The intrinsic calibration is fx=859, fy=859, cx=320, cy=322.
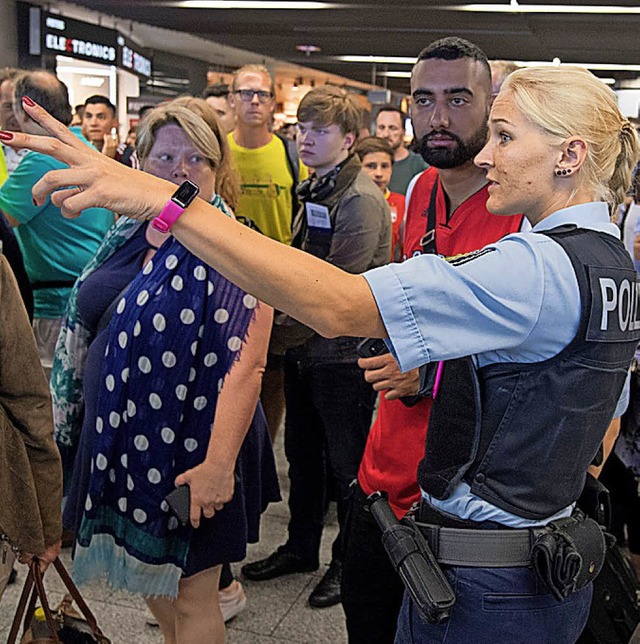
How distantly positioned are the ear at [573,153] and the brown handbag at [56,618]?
1.25 meters

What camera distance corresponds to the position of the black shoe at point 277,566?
10.2 ft

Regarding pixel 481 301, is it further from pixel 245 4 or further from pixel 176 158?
pixel 245 4

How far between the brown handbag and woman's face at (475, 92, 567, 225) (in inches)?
45.8

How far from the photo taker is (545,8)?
9.47m

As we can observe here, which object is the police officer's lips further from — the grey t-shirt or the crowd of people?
the grey t-shirt

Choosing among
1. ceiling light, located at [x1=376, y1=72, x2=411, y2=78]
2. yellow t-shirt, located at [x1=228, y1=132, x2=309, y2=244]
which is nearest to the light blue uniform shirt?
yellow t-shirt, located at [x1=228, y1=132, x2=309, y2=244]

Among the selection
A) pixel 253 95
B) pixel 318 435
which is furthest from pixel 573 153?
pixel 253 95

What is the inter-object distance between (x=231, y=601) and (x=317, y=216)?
138cm

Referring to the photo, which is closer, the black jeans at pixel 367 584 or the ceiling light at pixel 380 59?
the black jeans at pixel 367 584

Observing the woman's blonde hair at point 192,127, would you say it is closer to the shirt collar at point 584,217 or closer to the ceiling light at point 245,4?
the shirt collar at point 584,217

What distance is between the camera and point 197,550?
2.02 m

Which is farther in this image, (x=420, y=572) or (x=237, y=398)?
(x=237, y=398)

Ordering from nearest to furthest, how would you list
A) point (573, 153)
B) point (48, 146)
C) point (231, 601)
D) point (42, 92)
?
point (48, 146)
point (573, 153)
point (231, 601)
point (42, 92)

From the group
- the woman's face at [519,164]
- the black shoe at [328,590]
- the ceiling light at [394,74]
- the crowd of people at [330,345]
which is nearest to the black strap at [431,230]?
the crowd of people at [330,345]
